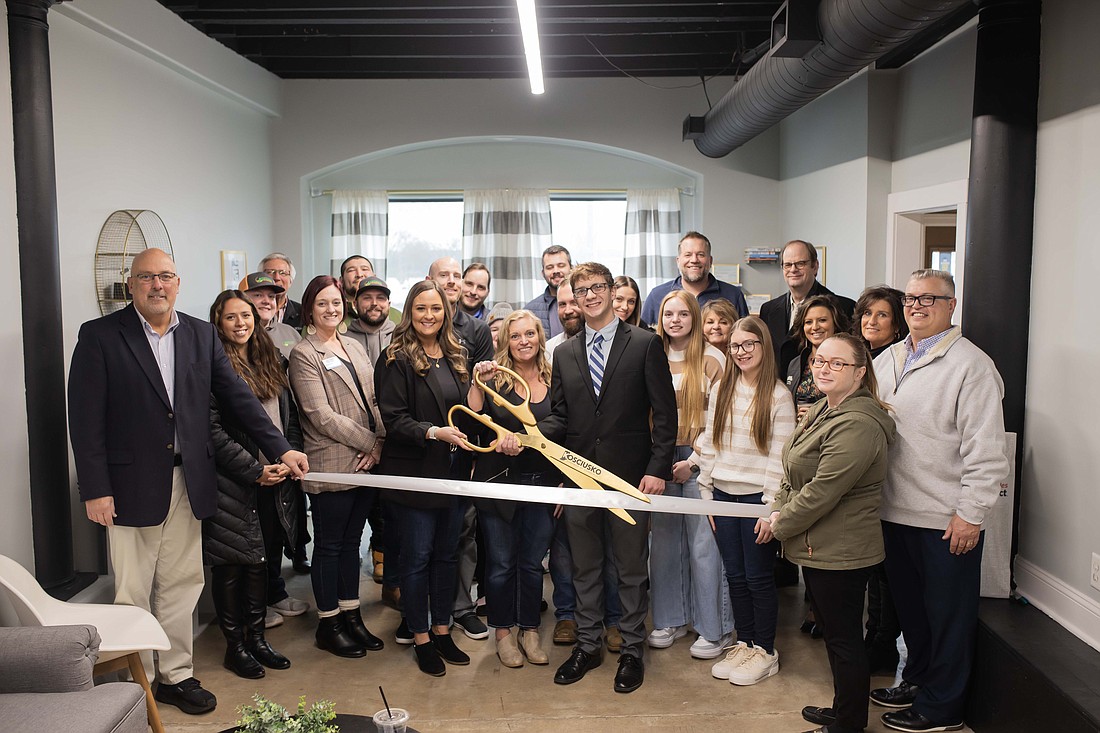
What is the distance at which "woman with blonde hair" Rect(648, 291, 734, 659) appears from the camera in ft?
11.9

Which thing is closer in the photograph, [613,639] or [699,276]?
[613,639]

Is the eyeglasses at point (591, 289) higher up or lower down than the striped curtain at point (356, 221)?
lower down

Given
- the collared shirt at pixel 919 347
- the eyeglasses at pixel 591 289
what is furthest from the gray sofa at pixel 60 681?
the collared shirt at pixel 919 347

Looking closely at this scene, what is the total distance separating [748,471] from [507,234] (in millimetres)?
4766

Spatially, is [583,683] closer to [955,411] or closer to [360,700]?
[360,700]

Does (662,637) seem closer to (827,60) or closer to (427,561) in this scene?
(427,561)

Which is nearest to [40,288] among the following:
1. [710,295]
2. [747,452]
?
[747,452]

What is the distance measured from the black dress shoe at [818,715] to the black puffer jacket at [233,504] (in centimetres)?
226

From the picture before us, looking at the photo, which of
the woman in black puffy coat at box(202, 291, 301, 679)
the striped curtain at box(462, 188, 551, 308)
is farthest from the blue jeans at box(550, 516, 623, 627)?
the striped curtain at box(462, 188, 551, 308)

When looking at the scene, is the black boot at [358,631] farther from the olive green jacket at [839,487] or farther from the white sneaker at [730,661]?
the olive green jacket at [839,487]

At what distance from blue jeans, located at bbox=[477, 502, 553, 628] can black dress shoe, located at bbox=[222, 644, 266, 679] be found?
999 mm

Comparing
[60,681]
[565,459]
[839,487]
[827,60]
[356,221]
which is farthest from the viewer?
[356,221]

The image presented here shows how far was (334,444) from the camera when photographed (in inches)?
143

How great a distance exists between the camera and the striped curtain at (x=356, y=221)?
7.63 meters
